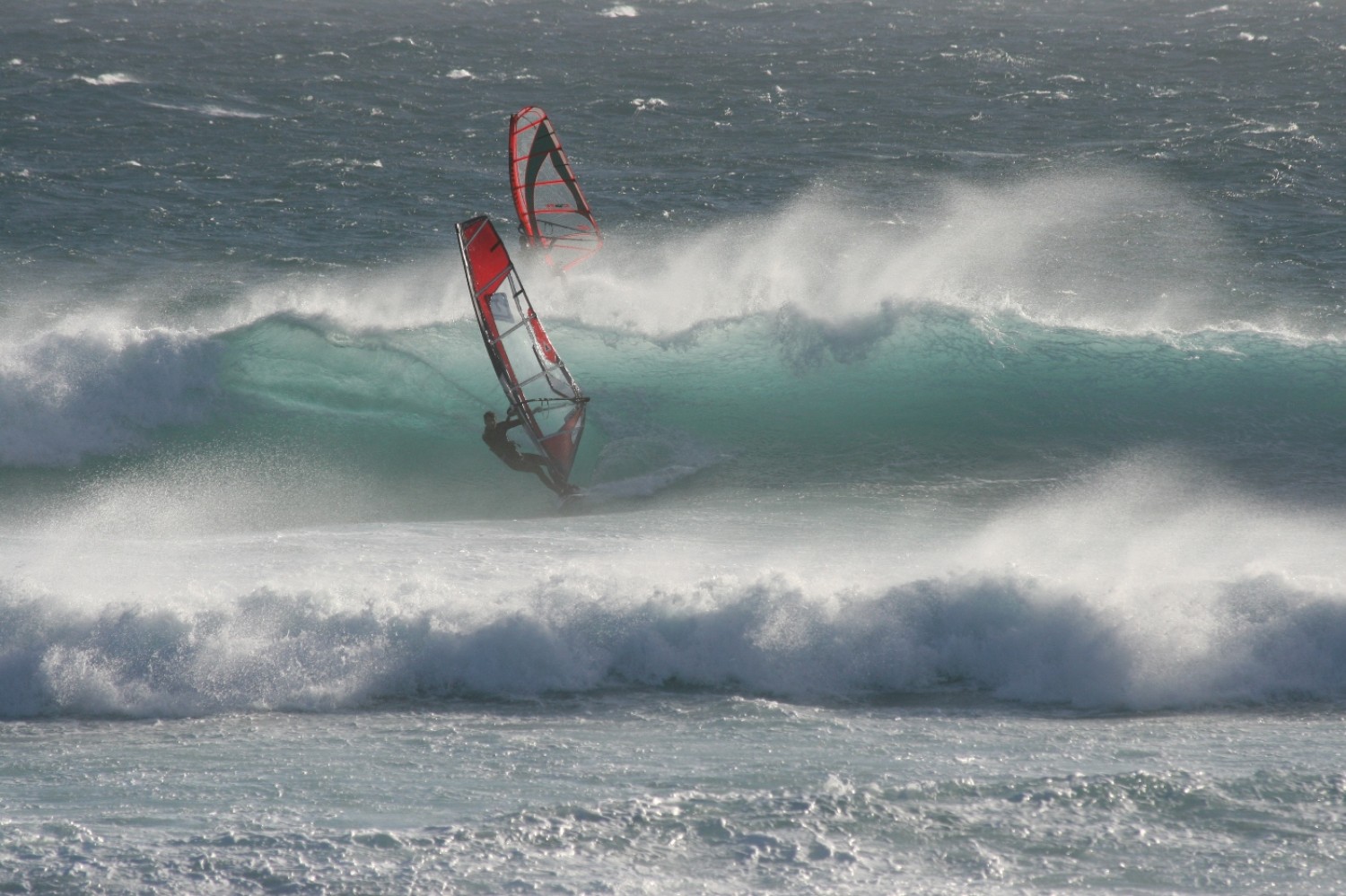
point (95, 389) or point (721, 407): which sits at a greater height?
point (721, 407)

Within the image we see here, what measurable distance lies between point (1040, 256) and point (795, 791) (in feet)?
44.3

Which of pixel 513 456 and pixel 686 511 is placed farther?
pixel 686 511

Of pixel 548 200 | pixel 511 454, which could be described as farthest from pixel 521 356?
pixel 548 200

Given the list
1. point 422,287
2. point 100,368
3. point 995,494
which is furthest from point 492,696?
point 422,287

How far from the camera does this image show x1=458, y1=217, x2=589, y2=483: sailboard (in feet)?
36.0

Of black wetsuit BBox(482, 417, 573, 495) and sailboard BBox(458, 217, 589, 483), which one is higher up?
sailboard BBox(458, 217, 589, 483)

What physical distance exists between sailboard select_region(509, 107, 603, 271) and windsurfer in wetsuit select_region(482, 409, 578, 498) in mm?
5020

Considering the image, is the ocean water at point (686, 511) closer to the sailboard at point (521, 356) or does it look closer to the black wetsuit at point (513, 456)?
the black wetsuit at point (513, 456)

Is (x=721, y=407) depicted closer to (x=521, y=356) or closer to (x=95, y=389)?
(x=521, y=356)

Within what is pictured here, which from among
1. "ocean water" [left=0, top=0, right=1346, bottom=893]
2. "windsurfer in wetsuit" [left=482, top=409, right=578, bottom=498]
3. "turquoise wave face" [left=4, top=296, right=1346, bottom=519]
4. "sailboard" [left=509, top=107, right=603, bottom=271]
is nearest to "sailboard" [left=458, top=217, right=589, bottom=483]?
"windsurfer in wetsuit" [left=482, top=409, right=578, bottom=498]

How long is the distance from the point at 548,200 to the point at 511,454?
6.11 meters

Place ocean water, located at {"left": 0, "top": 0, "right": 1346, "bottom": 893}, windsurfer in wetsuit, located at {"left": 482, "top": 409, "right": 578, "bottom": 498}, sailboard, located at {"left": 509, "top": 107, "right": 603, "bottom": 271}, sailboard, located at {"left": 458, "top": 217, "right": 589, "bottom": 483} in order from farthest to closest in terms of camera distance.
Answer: sailboard, located at {"left": 509, "top": 107, "right": 603, "bottom": 271} → sailboard, located at {"left": 458, "top": 217, "right": 589, "bottom": 483} → windsurfer in wetsuit, located at {"left": 482, "top": 409, "right": 578, "bottom": 498} → ocean water, located at {"left": 0, "top": 0, "right": 1346, "bottom": 893}

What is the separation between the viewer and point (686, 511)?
37.5 ft

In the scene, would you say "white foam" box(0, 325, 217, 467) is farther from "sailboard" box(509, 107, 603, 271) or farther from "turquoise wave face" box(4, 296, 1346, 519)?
"sailboard" box(509, 107, 603, 271)
